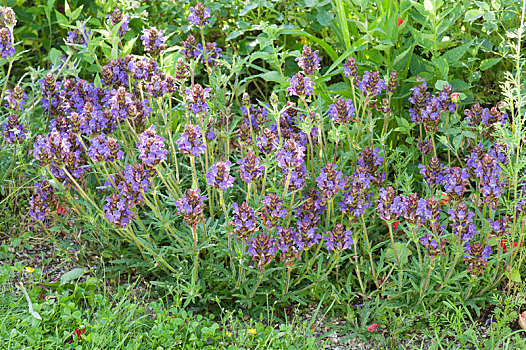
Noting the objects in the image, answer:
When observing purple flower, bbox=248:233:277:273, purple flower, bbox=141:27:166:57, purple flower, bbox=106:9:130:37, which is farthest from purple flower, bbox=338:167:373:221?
purple flower, bbox=106:9:130:37

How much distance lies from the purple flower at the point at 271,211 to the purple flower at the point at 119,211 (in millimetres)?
580

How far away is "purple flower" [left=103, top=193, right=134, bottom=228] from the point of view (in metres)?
2.48

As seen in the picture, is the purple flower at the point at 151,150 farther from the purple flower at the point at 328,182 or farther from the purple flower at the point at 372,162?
the purple flower at the point at 372,162

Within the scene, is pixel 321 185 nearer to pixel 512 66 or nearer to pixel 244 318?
pixel 244 318

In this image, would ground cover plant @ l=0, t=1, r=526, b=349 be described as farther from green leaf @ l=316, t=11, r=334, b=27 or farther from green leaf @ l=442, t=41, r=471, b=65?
green leaf @ l=316, t=11, r=334, b=27

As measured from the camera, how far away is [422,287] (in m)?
2.64

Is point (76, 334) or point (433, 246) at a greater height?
point (433, 246)

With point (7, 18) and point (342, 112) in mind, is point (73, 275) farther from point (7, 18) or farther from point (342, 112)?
point (342, 112)

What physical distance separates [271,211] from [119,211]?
2.13 ft

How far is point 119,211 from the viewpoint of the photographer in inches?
98.3

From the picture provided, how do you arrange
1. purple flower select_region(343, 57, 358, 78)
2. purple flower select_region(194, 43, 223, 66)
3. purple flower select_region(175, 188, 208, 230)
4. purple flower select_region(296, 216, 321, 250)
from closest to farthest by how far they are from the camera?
purple flower select_region(175, 188, 208, 230), purple flower select_region(296, 216, 321, 250), purple flower select_region(343, 57, 358, 78), purple flower select_region(194, 43, 223, 66)

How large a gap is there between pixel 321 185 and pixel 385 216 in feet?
0.96

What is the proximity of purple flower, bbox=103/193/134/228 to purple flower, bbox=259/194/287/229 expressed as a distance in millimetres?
580

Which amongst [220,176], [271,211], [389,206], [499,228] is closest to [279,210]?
[271,211]
